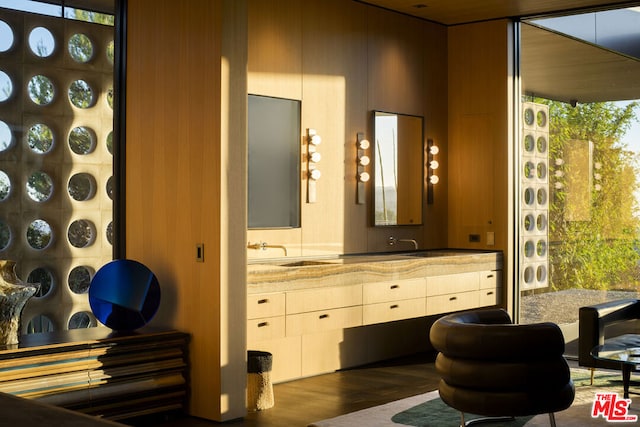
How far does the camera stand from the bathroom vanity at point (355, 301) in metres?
5.08

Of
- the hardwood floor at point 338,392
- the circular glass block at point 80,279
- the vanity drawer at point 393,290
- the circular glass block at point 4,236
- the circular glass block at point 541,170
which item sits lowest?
the hardwood floor at point 338,392

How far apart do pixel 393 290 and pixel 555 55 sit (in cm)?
252

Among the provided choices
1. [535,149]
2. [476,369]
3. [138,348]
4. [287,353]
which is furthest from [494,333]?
[535,149]

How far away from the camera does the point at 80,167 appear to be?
16.2 ft

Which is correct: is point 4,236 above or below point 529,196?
below

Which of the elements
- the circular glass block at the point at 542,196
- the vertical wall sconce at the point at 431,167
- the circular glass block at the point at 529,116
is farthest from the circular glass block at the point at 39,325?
the circular glass block at the point at 529,116

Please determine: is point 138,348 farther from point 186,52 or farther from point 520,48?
point 520,48

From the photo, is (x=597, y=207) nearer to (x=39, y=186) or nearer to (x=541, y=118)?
(x=541, y=118)

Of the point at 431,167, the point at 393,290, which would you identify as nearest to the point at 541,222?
the point at 431,167

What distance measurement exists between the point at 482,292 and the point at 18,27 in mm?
4063

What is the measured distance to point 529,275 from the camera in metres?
7.14

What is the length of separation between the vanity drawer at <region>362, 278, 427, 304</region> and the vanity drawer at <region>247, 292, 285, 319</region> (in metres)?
0.81

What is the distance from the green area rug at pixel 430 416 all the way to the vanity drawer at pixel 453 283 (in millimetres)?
1063

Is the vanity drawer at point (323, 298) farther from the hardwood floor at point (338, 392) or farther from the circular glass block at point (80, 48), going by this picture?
the circular glass block at point (80, 48)
